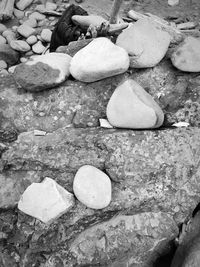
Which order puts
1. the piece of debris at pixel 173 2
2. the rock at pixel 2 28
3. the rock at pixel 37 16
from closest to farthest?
the rock at pixel 2 28 < the rock at pixel 37 16 < the piece of debris at pixel 173 2

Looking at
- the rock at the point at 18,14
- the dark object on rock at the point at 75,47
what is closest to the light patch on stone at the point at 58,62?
the dark object on rock at the point at 75,47

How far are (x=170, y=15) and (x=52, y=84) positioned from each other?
5.73ft

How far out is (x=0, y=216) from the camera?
61.1 inches

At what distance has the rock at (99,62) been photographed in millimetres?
1712

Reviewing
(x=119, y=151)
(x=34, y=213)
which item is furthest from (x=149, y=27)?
(x=34, y=213)

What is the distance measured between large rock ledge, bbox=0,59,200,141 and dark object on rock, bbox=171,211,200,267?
42cm

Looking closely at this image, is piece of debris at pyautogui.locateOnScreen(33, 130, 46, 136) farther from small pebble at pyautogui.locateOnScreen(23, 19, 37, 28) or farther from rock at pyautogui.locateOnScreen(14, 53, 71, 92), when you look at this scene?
small pebble at pyautogui.locateOnScreen(23, 19, 37, 28)

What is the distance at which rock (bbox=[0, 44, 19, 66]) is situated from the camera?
2695 mm

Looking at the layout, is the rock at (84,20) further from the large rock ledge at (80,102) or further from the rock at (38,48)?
the large rock ledge at (80,102)

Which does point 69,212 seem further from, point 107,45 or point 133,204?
point 107,45

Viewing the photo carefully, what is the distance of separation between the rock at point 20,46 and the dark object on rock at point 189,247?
5.40 feet

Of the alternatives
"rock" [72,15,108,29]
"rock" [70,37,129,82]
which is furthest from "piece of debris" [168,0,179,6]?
"rock" [70,37,129,82]

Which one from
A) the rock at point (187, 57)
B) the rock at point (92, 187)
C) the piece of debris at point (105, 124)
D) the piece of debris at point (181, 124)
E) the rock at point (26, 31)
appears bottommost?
the rock at point (26, 31)

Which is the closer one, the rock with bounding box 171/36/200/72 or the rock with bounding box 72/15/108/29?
the rock with bounding box 171/36/200/72
